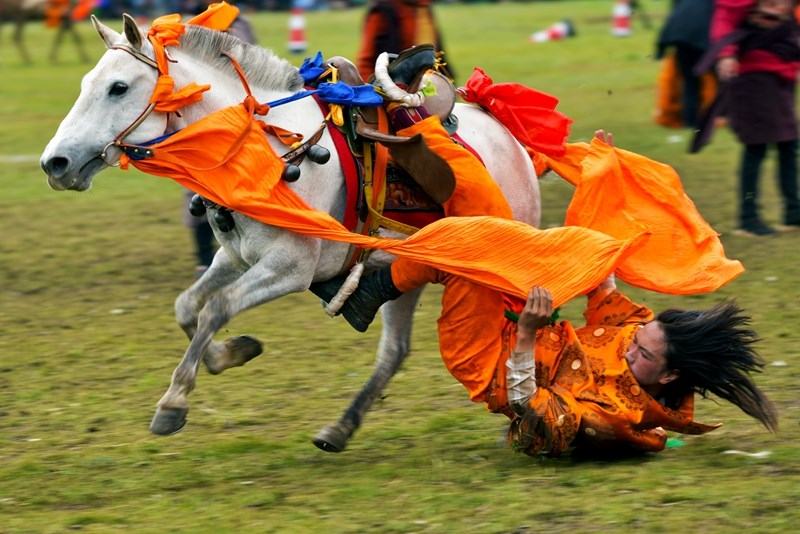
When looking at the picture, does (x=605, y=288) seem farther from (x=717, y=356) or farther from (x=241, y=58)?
(x=241, y=58)

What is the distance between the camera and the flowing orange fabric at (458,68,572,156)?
6.02m

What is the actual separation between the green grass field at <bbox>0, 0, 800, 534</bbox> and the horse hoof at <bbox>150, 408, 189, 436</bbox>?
0.25m

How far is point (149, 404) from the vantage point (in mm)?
6551

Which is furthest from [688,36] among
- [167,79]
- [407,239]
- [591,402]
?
[167,79]

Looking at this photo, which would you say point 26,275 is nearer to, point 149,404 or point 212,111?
point 149,404

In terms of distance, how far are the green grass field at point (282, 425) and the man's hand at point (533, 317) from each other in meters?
0.55

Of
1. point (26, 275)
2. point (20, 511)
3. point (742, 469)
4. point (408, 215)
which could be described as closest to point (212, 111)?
point (408, 215)

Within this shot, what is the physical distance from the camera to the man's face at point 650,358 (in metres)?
5.17

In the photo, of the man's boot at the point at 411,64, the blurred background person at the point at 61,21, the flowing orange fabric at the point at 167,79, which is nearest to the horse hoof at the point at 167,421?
the flowing orange fabric at the point at 167,79

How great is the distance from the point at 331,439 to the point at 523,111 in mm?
1780

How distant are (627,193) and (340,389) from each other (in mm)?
1909

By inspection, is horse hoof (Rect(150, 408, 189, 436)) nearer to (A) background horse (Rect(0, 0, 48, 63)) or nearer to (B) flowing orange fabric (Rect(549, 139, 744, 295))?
(B) flowing orange fabric (Rect(549, 139, 744, 295))

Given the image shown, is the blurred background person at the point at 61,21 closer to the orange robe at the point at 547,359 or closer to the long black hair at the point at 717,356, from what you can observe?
the orange robe at the point at 547,359

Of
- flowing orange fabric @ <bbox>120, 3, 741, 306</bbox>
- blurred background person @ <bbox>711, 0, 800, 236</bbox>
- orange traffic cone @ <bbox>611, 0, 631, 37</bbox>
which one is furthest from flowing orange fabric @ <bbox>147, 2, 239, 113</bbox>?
orange traffic cone @ <bbox>611, 0, 631, 37</bbox>
